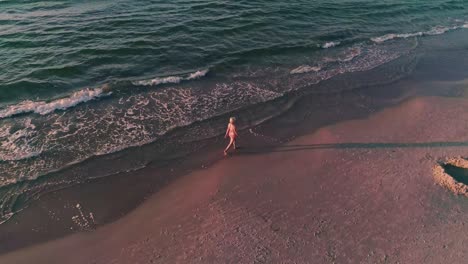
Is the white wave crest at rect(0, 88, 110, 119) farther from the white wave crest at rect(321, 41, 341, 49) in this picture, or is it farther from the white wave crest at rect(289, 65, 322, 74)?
the white wave crest at rect(321, 41, 341, 49)

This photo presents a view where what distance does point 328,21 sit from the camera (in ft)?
85.4

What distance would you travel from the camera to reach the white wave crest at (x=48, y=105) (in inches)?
628

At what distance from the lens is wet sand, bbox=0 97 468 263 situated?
31.3 feet

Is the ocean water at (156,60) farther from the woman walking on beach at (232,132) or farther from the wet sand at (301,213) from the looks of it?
the wet sand at (301,213)

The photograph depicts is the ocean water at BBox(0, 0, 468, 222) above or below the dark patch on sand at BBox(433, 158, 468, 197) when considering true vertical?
above

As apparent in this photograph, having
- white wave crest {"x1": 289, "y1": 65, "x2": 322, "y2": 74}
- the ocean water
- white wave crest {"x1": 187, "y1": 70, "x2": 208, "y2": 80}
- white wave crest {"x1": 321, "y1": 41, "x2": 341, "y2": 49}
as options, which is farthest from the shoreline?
white wave crest {"x1": 187, "y1": 70, "x2": 208, "y2": 80}

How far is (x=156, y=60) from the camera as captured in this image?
20453 millimetres

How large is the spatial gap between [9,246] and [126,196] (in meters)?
3.43

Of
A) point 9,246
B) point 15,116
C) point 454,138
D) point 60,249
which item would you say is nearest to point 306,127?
point 454,138

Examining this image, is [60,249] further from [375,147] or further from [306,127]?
[375,147]

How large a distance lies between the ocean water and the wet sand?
270cm

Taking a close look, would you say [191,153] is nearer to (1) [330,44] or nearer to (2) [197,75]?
(2) [197,75]

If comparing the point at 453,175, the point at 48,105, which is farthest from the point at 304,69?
the point at 48,105

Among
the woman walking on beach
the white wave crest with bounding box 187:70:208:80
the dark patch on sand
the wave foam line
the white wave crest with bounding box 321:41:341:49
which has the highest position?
the wave foam line
